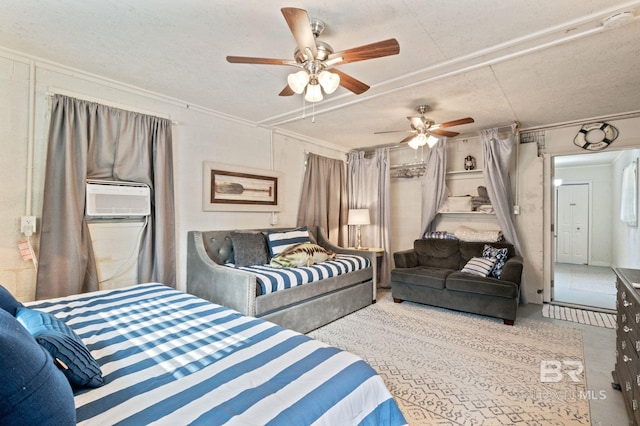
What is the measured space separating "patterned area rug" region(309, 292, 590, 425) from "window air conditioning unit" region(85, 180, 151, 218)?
212cm

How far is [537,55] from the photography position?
2238 millimetres

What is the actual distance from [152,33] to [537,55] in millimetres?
2731

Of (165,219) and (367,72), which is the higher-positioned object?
(367,72)

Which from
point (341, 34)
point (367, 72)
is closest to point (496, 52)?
point (367, 72)

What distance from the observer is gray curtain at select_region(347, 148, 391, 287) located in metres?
5.00

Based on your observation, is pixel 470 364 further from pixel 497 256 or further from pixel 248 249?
pixel 248 249

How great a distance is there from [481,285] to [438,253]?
3.26ft

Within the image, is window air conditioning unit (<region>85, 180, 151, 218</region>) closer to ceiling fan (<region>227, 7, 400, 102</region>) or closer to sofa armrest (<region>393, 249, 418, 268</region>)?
ceiling fan (<region>227, 7, 400, 102</region>)

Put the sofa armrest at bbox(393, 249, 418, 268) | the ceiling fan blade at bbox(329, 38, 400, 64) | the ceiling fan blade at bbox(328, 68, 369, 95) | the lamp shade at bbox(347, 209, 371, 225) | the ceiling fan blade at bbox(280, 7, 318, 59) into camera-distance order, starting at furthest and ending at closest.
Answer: the lamp shade at bbox(347, 209, 371, 225), the sofa armrest at bbox(393, 249, 418, 268), the ceiling fan blade at bbox(328, 68, 369, 95), the ceiling fan blade at bbox(329, 38, 400, 64), the ceiling fan blade at bbox(280, 7, 318, 59)

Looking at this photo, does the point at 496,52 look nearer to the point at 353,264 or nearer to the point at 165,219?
the point at 353,264

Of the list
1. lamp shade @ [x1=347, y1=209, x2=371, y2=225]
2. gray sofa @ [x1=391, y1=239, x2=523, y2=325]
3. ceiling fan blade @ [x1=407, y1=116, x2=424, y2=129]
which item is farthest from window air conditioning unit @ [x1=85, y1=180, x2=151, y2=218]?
gray sofa @ [x1=391, y1=239, x2=523, y2=325]

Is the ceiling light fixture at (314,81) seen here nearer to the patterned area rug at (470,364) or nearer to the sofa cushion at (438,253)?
the patterned area rug at (470,364)

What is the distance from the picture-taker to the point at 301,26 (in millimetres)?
1596

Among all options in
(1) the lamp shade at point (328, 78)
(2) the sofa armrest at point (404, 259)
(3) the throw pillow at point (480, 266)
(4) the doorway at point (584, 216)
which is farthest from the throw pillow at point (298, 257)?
(4) the doorway at point (584, 216)
